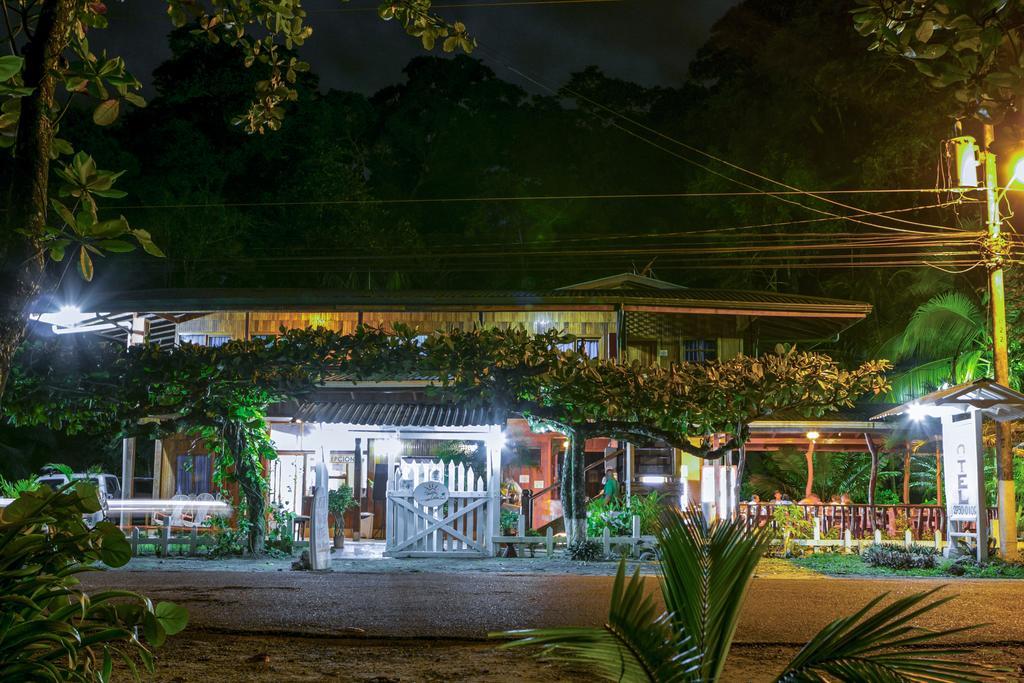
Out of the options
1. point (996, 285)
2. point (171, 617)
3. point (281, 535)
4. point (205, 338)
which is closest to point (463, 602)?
point (171, 617)

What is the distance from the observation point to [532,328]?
82.1 feet

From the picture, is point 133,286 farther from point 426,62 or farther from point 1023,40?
point 1023,40

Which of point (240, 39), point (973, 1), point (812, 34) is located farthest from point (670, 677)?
point (812, 34)

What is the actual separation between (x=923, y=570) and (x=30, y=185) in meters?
14.6

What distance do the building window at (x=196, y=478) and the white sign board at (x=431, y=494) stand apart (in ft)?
33.3

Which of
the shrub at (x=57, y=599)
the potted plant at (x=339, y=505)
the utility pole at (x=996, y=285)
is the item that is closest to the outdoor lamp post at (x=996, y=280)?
the utility pole at (x=996, y=285)

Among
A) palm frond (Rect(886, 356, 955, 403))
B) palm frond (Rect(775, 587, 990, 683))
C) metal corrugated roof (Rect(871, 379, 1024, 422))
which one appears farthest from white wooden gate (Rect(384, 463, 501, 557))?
palm frond (Rect(775, 587, 990, 683))

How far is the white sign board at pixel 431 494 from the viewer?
1658cm

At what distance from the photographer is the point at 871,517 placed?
18844mm

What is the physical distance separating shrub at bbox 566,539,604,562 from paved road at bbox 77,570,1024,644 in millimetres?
2486

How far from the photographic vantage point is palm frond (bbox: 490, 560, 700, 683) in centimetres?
341

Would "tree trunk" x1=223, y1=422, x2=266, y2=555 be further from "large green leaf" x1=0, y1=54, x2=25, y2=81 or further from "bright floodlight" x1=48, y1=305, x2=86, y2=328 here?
"large green leaf" x1=0, y1=54, x2=25, y2=81

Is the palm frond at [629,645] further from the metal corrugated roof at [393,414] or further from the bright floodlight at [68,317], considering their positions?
the bright floodlight at [68,317]

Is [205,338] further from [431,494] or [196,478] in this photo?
[431,494]
